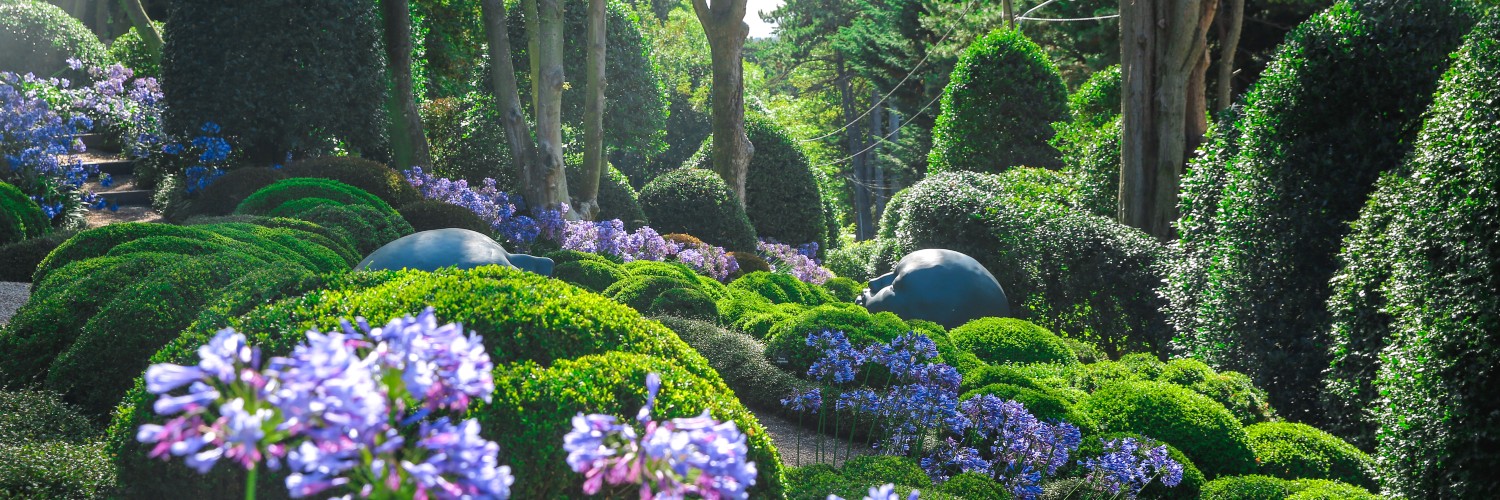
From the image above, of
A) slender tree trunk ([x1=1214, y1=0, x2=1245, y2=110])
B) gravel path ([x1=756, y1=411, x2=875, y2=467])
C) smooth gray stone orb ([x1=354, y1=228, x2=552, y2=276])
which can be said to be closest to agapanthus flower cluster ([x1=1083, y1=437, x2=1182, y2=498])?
gravel path ([x1=756, y1=411, x2=875, y2=467])

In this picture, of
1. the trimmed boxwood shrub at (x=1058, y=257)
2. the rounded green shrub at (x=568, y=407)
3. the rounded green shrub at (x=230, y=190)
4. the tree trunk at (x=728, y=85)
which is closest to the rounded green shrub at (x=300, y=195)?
the rounded green shrub at (x=230, y=190)

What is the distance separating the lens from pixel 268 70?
406 inches

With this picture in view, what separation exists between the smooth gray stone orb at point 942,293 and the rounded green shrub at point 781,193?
29.4ft

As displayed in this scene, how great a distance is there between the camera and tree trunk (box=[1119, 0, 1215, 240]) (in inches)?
426

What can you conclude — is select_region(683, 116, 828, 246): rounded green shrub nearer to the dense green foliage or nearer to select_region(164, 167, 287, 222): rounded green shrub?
the dense green foliage

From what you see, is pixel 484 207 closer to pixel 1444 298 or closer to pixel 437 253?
pixel 437 253

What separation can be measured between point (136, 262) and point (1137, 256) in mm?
8122

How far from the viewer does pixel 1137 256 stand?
9633 millimetres

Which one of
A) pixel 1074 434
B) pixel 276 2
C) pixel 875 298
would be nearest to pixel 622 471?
pixel 1074 434

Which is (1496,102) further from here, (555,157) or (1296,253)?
(555,157)

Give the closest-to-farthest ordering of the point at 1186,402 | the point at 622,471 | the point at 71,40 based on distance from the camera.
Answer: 1. the point at 622,471
2. the point at 1186,402
3. the point at 71,40

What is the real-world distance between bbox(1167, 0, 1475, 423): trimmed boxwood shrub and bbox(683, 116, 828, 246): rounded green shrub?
11.8 metres

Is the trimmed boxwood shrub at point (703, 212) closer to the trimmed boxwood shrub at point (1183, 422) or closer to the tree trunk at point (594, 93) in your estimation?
the tree trunk at point (594, 93)

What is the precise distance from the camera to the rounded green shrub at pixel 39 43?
1639 cm
